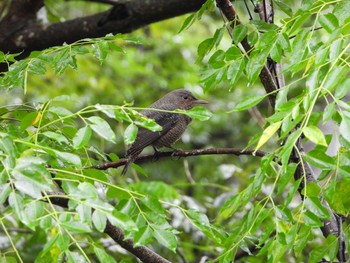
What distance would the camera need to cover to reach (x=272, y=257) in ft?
8.43

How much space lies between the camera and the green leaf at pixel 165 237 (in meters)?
2.36

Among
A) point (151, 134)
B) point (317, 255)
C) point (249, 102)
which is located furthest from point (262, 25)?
point (151, 134)

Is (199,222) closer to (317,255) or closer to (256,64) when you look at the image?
(317,255)

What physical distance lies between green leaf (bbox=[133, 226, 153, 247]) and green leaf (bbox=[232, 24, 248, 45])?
0.98 m

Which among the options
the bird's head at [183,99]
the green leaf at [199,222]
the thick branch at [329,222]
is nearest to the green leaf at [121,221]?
the green leaf at [199,222]

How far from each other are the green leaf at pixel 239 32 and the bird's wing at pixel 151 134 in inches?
72.1

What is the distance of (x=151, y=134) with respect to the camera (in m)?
5.21

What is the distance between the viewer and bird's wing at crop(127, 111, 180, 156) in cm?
481

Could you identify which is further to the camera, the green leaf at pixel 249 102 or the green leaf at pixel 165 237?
the green leaf at pixel 165 237

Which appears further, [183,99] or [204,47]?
[183,99]

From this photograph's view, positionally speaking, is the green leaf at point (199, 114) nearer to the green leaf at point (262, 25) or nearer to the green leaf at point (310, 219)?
the green leaf at point (310, 219)

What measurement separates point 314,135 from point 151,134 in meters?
3.28

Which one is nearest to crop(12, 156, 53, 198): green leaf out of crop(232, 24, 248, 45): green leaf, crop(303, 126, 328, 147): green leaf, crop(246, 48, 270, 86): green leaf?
crop(303, 126, 328, 147): green leaf

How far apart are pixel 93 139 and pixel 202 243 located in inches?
112
